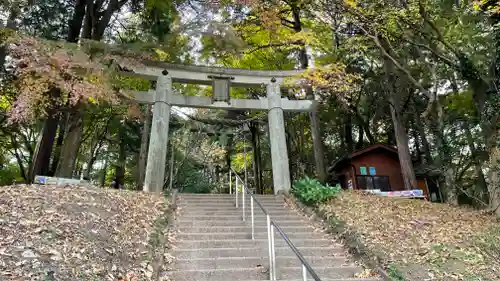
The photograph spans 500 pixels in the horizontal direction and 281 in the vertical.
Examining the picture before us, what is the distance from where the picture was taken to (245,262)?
4.82 m

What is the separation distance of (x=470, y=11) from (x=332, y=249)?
7.31 m

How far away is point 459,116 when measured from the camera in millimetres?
15305

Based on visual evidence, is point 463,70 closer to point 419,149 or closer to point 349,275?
point 349,275

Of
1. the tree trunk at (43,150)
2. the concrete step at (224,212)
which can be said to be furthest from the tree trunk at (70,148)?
the concrete step at (224,212)

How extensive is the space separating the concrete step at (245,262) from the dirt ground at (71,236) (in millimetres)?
582

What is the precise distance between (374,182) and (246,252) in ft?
38.0

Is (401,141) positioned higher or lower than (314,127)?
lower

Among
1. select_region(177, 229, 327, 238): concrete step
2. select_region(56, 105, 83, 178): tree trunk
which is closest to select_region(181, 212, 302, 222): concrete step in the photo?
select_region(177, 229, 327, 238): concrete step

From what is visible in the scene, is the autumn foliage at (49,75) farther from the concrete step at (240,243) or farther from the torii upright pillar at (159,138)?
the concrete step at (240,243)

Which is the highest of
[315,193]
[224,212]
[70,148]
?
[70,148]

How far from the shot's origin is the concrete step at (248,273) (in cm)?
429

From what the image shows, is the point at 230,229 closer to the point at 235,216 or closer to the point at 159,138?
the point at 235,216

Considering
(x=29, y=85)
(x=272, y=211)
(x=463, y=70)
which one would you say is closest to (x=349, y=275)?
(x=272, y=211)

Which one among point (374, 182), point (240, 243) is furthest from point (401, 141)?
point (240, 243)
